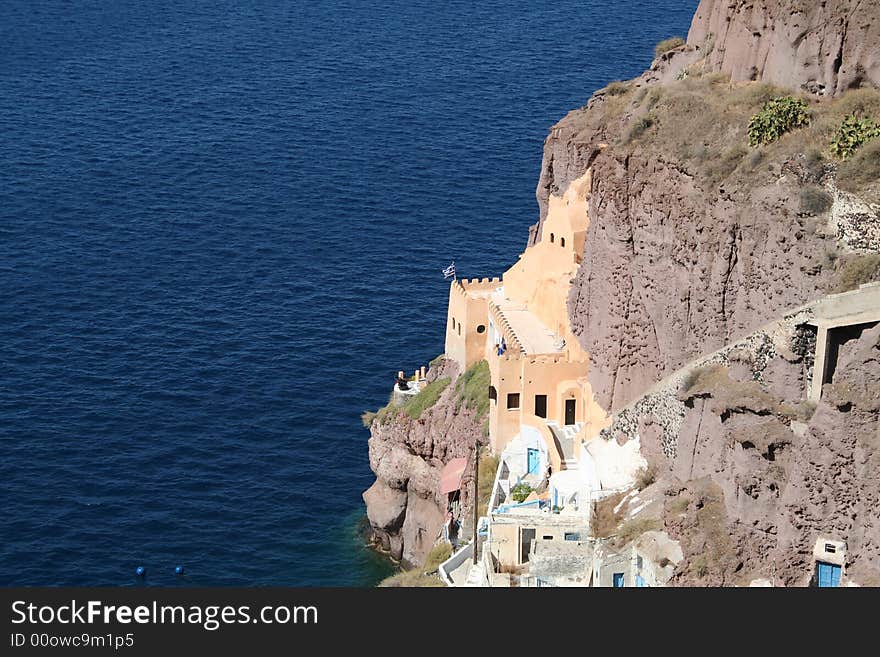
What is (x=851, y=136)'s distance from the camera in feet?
274

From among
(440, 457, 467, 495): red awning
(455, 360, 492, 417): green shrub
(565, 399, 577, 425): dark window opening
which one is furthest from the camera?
(455, 360, 492, 417): green shrub

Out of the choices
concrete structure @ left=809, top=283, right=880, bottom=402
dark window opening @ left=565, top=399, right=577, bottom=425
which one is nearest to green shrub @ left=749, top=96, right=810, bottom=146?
concrete structure @ left=809, top=283, right=880, bottom=402

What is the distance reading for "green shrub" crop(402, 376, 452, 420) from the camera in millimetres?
114812

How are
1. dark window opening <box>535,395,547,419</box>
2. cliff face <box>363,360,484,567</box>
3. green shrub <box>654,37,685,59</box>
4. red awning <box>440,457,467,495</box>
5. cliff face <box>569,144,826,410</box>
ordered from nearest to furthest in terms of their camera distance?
1. cliff face <box>569,144,826,410</box>
2. dark window opening <box>535,395,547,419</box>
3. green shrub <box>654,37,685,59</box>
4. red awning <box>440,457,467,495</box>
5. cliff face <box>363,360,484,567</box>

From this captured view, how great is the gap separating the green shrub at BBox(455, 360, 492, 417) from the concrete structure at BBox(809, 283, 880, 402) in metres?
32.4

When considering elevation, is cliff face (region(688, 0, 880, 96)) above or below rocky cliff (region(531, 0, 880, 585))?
above

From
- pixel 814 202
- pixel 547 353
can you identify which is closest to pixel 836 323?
pixel 814 202

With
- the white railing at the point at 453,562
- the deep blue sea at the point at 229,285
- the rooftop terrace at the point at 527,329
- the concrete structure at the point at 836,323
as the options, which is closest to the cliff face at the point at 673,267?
Result: the rooftop terrace at the point at 527,329

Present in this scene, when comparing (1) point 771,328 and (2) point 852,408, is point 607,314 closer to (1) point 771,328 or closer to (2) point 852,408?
(1) point 771,328

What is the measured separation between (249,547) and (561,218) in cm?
2936

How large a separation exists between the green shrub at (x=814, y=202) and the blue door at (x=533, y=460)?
23.8 meters

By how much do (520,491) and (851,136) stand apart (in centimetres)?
2549

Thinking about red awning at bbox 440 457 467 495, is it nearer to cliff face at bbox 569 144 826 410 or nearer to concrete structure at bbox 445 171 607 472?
concrete structure at bbox 445 171 607 472

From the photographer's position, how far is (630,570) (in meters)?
82.0
